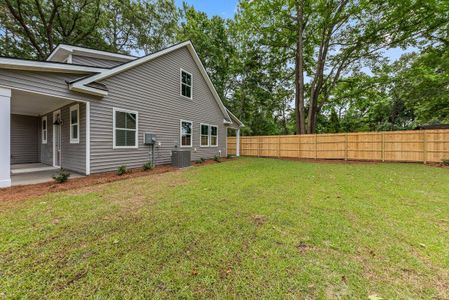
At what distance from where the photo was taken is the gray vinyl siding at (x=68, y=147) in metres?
6.84

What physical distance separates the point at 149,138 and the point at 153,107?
1.53 metres

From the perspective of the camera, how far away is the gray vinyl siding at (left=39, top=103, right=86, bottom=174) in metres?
6.84

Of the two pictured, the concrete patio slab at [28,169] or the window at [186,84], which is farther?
the window at [186,84]

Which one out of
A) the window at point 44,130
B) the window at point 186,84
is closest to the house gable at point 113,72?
the window at point 186,84

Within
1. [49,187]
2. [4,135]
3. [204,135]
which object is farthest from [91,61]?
[204,135]

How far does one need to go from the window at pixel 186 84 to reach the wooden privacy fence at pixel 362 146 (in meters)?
7.46

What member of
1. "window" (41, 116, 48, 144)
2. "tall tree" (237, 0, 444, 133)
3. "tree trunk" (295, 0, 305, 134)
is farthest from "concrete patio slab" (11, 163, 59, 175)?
"tall tree" (237, 0, 444, 133)

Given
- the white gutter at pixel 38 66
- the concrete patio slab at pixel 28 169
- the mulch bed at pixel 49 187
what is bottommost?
the mulch bed at pixel 49 187

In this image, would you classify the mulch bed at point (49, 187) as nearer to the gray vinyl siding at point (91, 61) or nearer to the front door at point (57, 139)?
the front door at point (57, 139)

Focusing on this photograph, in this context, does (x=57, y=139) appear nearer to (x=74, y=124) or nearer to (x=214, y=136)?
(x=74, y=124)

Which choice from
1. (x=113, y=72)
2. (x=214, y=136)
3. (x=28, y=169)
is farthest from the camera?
(x=214, y=136)

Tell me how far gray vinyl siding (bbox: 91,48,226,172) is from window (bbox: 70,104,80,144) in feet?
2.67

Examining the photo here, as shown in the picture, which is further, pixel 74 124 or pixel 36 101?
pixel 74 124

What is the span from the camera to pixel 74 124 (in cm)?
734
